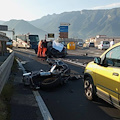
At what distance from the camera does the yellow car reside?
360 cm

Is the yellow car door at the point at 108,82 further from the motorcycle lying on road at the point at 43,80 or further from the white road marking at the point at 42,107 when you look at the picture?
the motorcycle lying on road at the point at 43,80

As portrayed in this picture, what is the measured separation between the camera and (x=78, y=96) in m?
5.47

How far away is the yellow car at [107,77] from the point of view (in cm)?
360

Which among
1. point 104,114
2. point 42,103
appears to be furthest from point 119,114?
point 42,103

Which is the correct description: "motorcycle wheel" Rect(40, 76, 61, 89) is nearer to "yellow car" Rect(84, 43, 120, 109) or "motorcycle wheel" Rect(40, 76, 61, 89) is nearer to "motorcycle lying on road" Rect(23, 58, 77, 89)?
"motorcycle lying on road" Rect(23, 58, 77, 89)

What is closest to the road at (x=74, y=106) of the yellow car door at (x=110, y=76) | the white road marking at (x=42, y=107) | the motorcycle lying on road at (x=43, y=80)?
the white road marking at (x=42, y=107)

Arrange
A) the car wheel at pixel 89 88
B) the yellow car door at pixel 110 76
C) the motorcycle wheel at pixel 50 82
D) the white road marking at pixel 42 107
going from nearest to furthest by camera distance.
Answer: the yellow car door at pixel 110 76 → the white road marking at pixel 42 107 → the car wheel at pixel 89 88 → the motorcycle wheel at pixel 50 82

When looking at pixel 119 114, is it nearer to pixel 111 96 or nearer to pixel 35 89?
pixel 111 96

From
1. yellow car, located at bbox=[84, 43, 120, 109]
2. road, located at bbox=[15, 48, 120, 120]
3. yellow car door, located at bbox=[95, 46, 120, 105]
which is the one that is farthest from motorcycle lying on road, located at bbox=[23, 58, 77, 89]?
yellow car door, located at bbox=[95, 46, 120, 105]

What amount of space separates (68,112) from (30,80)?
8.70 ft

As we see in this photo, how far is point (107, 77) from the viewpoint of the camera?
12.8 feet

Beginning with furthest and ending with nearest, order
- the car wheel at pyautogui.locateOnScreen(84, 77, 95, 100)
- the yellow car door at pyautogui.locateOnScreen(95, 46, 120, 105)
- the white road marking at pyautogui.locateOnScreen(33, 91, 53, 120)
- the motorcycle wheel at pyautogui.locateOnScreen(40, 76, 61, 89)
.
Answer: the motorcycle wheel at pyautogui.locateOnScreen(40, 76, 61, 89)
the car wheel at pyautogui.locateOnScreen(84, 77, 95, 100)
the white road marking at pyautogui.locateOnScreen(33, 91, 53, 120)
the yellow car door at pyautogui.locateOnScreen(95, 46, 120, 105)

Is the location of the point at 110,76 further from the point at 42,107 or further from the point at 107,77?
the point at 42,107

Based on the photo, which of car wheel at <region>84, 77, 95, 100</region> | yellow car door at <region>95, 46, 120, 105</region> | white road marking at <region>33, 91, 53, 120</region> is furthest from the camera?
car wheel at <region>84, 77, 95, 100</region>
